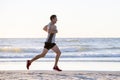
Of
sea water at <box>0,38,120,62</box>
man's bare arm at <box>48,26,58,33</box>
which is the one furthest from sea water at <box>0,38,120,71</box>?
man's bare arm at <box>48,26,58,33</box>

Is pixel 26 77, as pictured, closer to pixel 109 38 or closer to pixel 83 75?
pixel 83 75

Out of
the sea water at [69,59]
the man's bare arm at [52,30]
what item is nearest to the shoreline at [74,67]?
the sea water at [69,59]

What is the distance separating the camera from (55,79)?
10406mm

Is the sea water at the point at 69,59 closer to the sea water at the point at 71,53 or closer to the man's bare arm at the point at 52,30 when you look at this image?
the sea water at the point at 71,53

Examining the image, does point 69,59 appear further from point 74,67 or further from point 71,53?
point 71,53

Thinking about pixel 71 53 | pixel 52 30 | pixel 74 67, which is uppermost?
pixel 52 30

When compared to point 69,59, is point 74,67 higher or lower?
higher

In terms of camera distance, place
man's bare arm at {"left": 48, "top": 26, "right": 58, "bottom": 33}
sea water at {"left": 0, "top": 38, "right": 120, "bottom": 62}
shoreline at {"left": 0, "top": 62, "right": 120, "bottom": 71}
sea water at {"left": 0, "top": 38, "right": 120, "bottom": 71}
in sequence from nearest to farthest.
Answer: man's bare arm at {"left": 48, "top": 26, "right": 58, "bottom": 33}
shoreline at {"left": 0, "top": 62, "right": 120, "bottom": 71}
sea water at {"left": 0, "top": 38, "right": 120, "bottom": 71}
sea water at {"left": 0, "top": 38, "right": 120, "bottom": 62}

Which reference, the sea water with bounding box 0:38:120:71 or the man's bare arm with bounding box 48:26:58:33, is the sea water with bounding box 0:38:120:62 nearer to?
the sea water with bounding box 0:38:120:71

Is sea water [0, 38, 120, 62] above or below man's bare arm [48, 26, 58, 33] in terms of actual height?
below

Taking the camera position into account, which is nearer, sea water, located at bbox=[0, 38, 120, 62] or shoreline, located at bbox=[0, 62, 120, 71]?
shoreline, located at bbox=[0, 62, 120, 71]

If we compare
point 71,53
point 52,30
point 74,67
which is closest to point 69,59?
point 74,67

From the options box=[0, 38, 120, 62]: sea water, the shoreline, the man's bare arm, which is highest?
the man's bare arm

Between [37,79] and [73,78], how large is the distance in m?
0.90
